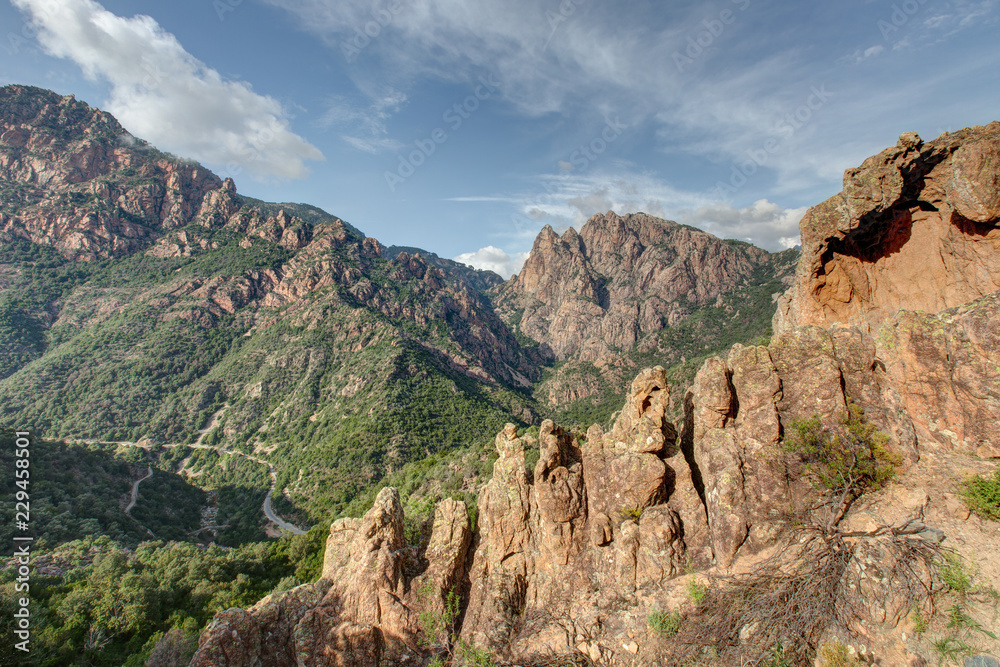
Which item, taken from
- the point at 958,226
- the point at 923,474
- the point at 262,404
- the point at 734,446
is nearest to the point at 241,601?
the point at 734,446

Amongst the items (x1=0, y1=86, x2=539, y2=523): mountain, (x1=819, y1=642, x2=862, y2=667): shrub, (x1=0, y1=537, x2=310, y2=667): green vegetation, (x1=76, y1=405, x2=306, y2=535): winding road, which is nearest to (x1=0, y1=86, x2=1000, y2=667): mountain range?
(x1=819, y1=642, x2=862, y2=667): shrub

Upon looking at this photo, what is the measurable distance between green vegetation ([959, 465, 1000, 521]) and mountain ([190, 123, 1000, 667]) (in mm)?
160

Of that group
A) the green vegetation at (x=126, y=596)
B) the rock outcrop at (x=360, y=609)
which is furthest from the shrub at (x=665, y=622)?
the green vegetation at (x=126, y=596)

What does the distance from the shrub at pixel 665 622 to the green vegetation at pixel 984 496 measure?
774cm

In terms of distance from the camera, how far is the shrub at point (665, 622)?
10.6 metres

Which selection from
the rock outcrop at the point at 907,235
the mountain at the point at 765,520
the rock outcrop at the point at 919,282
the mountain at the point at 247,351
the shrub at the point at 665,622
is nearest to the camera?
the mountain at the point at 765,520

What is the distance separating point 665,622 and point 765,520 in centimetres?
423

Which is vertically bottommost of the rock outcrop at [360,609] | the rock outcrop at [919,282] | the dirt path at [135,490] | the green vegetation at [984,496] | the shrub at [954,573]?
the dirt path at [135,490]

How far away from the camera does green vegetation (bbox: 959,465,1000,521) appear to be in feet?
29.7

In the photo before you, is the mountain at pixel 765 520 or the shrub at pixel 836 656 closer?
the shrub at pixel 836 656

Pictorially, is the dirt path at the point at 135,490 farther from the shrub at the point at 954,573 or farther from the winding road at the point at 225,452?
the shrub at the point at 954,573

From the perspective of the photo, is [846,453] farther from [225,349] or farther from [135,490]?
[225,349]

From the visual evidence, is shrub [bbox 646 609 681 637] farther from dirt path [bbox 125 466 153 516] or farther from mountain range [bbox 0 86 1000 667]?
dirt path [bbox 125 466 153 516]

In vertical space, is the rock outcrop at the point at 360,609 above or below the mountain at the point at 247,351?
below
